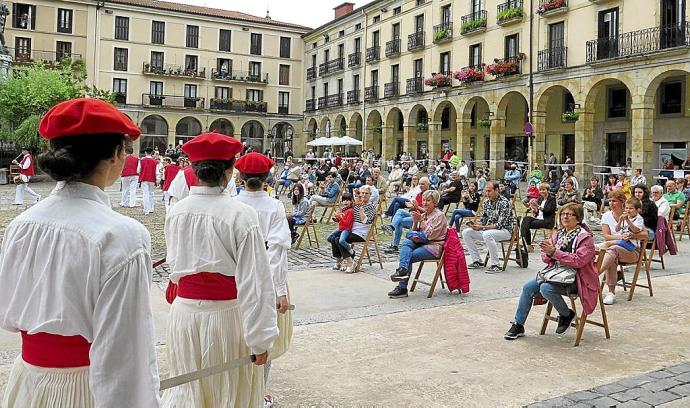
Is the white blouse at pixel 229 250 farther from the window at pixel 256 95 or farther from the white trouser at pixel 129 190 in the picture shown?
the window at pixel 256 95

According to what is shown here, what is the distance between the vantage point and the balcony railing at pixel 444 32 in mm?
33625

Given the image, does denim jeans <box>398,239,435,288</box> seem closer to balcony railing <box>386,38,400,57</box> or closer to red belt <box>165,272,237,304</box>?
red belt <box>165,272,237,304</box>

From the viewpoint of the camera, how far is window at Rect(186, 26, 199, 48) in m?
48.9

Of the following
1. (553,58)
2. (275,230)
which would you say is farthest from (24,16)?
(275,230)

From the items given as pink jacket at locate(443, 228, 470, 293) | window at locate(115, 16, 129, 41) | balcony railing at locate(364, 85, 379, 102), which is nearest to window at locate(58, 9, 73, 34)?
window at locate(115, 16, 129, 41)

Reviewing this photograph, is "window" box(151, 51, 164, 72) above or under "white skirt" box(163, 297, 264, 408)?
→ above

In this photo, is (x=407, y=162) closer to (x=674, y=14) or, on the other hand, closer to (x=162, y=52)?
(x=674, y=14)

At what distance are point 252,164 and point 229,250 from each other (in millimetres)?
1431

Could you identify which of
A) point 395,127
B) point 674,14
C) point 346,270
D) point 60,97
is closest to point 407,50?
point 395,127

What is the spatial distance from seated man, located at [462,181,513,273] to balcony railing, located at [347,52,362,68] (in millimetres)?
34049

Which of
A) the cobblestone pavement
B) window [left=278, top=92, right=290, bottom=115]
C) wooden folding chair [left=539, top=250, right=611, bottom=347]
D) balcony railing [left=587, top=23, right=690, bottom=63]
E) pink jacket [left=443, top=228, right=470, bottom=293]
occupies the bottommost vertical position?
the cobblestone pavement

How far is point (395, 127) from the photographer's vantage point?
4141 centimetres

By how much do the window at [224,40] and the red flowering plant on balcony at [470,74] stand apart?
2442cm

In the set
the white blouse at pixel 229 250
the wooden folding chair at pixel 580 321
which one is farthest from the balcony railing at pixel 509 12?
the white blouse at pixel 229 250
